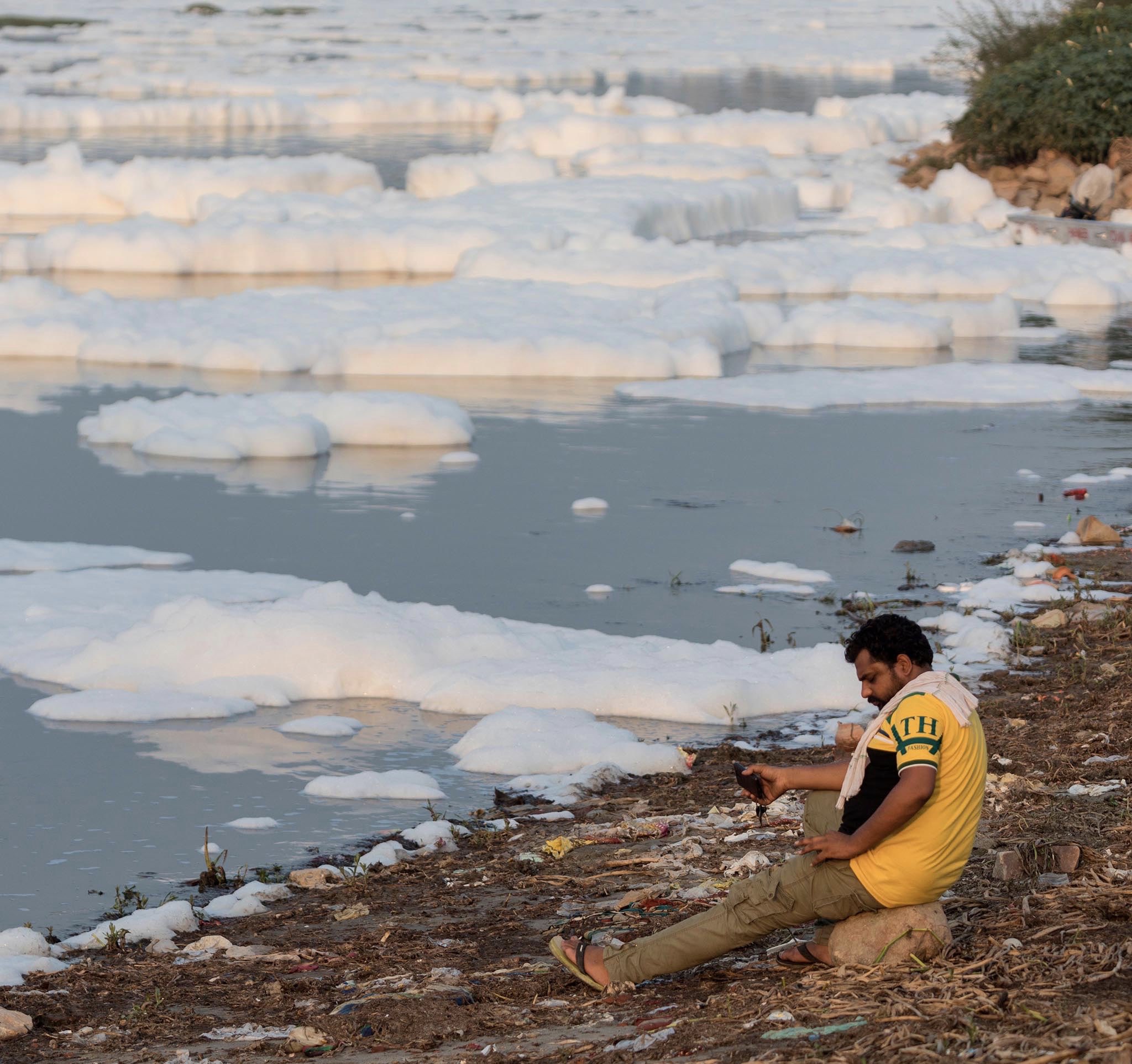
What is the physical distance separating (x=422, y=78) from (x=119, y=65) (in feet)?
33.5

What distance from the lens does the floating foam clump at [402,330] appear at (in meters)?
16.5

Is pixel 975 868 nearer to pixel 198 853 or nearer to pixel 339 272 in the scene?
pixel 198 853

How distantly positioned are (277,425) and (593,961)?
29.2 ft

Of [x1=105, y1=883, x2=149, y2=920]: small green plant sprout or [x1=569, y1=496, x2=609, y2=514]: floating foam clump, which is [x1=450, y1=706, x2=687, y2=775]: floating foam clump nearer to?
[x1=105, y1=883, x2=149, y2=920]: small green plant sprout

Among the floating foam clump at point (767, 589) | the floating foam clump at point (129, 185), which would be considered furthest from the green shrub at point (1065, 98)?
the floating foam clump at point (767, 589)

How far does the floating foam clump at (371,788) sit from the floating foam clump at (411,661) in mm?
1019

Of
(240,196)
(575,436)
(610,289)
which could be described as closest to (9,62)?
(240,196)

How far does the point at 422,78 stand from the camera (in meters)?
58.1

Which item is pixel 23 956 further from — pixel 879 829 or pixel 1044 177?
pixel 1044 177

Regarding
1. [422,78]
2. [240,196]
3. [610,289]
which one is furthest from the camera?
[422,78]

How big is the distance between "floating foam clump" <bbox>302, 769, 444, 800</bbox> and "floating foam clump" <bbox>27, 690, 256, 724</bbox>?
102cm

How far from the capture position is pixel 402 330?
55.8 ft

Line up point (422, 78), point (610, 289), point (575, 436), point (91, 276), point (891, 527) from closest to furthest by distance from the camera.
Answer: point (891, 527) < point (575, 436) < point (610, 289) < point (91, 276) < point (422, 78)

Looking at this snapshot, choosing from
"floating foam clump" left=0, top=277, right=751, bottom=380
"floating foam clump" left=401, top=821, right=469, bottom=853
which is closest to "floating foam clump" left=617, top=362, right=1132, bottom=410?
"floating foam clump" left=0, top=277, right=751, bottom=380
